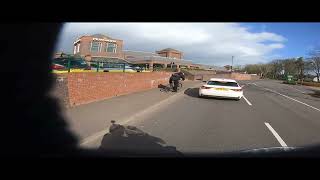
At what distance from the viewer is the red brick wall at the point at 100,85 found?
14041mm

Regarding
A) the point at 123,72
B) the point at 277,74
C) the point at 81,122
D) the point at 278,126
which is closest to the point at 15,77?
the point at 81,122

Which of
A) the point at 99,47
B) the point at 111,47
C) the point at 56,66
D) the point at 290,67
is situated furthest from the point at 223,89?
the point at 290,67

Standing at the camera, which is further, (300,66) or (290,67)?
(290,67)

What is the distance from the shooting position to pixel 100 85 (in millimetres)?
17000

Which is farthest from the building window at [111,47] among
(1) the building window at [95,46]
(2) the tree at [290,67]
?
(2) the tree at [290,67]

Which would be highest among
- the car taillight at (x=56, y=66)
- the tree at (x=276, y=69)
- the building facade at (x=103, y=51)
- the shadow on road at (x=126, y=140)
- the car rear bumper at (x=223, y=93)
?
the tree at (x=276, y=69)

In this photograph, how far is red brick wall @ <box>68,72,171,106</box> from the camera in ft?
46.1

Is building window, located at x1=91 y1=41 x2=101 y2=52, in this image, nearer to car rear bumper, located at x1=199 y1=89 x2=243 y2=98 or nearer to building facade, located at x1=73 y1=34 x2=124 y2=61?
building facade, located at x1=73 y1=34 x2=124 y2=61

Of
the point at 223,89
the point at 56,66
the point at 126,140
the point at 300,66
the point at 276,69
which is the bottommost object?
the point at 126,140

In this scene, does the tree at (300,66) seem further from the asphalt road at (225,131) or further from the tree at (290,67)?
the asphalt road at (225,131)

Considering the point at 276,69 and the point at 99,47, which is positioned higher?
the point at 276,69

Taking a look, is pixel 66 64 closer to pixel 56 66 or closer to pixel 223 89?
pixel 56 66

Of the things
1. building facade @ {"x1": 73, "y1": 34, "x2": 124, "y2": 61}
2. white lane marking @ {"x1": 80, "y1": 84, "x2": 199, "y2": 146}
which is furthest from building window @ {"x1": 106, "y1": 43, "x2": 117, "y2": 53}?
white lane marking @ {"x1": 80, "y1": 84, "x2": 199, "y2": 146}

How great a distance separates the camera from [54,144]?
7.86 meters
